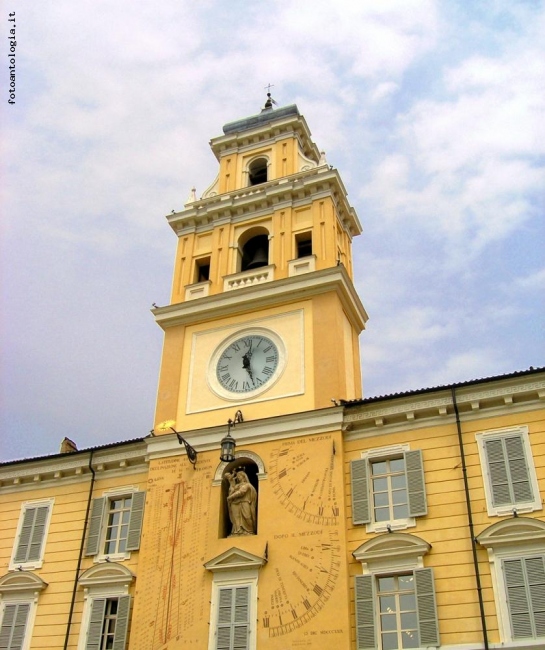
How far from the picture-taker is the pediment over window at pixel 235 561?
2056cm

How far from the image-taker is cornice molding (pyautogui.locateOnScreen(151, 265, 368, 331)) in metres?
25.2

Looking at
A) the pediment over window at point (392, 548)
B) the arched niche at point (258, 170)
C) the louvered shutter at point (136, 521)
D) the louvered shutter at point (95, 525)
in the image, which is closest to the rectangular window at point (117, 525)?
the louvered shutter at point (95, 525)

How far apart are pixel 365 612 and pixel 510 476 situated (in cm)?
505

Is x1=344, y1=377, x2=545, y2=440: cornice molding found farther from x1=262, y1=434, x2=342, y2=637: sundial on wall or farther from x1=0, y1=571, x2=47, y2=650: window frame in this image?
x1=0, y1=571, x2=47, y2=650: window frame

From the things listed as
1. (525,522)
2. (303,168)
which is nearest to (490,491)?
(525,522)

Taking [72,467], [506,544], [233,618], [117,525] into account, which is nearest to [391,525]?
[506,544]

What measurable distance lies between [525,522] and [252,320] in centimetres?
1125

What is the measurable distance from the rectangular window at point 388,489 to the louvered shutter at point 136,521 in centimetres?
678

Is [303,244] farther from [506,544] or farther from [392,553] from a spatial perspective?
[506,544]

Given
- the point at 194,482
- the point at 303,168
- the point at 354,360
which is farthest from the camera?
the point at 303,168

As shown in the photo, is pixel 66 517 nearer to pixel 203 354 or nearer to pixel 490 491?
pixel 203 354

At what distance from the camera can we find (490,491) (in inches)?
765

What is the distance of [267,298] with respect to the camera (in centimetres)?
2580

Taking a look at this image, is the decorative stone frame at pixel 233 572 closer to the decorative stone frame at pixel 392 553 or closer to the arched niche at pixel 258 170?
the decorative stone frame at pixel 392 553
